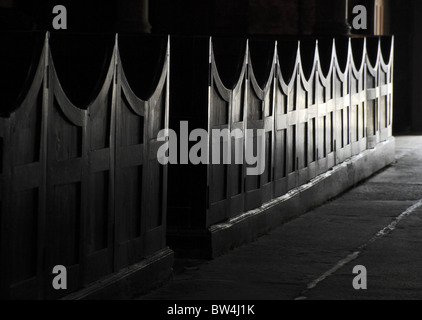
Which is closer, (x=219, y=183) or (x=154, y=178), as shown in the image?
(x=154, y=178)

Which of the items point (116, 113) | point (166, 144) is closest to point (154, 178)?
point (166, 144)

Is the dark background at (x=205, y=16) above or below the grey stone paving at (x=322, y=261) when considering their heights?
above

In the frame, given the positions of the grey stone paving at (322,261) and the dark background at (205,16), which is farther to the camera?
the dark background at (205,16)

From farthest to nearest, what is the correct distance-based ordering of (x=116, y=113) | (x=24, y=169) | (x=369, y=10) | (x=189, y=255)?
(x=369, y=10), (x=189, y=255), (x=116, y=113), (x=24, y=169)

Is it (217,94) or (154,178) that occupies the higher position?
(217,94)

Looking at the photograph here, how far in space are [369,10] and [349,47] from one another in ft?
19.6

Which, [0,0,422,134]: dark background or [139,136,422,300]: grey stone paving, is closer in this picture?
[139,136,422,300]: grey stone paving

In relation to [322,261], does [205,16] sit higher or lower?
higher

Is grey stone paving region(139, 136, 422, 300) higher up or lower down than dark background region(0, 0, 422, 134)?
lower down

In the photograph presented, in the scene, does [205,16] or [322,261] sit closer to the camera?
[322,261]

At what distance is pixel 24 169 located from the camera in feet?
16.8
